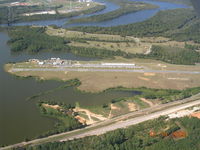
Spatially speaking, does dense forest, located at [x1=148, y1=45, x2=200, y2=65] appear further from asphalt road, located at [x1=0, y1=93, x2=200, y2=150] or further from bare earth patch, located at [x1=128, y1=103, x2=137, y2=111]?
bare earth patch, located at [x1=128, y1=103, x2=137, y2=111]

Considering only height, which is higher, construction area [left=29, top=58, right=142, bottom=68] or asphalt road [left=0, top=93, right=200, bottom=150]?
construction area [left=29, top=58, right=142, bottom=68]

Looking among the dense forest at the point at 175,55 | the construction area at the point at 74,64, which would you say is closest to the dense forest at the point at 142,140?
the construction area at the point at 74,64

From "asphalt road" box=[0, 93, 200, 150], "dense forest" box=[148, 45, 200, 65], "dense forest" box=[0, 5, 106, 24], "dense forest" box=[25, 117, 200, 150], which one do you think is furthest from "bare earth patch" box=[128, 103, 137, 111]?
"dense forest" box=[0, 5, 106, 24]

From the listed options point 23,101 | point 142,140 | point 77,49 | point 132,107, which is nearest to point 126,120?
point 132,107

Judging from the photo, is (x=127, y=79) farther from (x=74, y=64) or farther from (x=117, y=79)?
(x=74, y=64)

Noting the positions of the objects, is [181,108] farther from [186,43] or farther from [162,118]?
[186,43]

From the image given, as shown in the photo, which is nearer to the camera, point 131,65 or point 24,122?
point 24,122

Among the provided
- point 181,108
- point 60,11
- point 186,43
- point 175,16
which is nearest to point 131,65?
point 181,108
